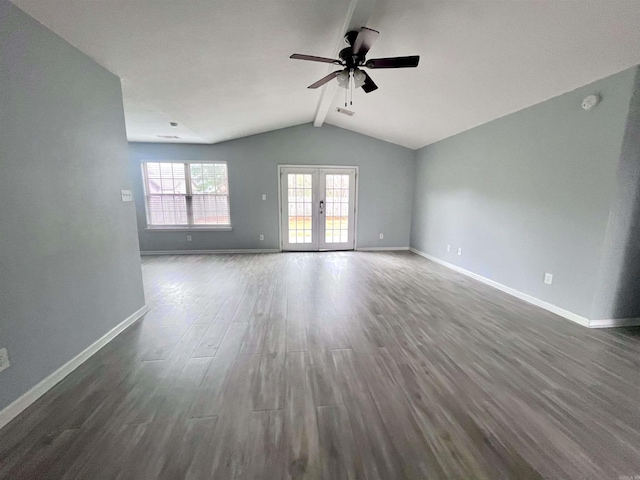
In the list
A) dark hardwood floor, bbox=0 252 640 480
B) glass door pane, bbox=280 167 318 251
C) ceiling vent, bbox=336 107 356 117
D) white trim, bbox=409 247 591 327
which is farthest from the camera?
glass door pane, bbox=280 167 318 251

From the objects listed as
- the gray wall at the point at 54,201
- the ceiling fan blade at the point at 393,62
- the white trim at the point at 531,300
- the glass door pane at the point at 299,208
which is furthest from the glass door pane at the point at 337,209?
the gray wall at the point at 54,201

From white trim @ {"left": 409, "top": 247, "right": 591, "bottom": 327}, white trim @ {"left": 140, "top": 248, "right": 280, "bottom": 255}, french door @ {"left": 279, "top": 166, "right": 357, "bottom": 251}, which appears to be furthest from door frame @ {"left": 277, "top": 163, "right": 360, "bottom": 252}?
white trim @ {"left": 409, "top": 247, "right": 591, "bottom": 327}

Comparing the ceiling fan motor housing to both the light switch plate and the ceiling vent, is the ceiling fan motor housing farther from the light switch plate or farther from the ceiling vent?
the light switch plate

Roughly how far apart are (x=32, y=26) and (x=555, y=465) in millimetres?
3915

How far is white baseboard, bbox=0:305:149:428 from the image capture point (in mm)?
1472

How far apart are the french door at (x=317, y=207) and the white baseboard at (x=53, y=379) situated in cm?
403

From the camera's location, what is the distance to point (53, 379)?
5.76ft

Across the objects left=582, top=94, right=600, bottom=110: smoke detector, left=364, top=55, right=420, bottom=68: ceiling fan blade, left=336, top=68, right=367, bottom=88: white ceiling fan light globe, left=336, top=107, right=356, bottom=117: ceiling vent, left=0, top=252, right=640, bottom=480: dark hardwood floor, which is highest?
left=336, top=107, right=356, bottom=117: ceiling vent

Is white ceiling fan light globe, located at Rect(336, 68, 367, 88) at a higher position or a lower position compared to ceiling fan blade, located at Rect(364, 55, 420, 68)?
higher

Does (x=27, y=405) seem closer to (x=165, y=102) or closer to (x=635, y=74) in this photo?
(x=165, y=102)

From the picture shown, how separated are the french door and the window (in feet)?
4.87

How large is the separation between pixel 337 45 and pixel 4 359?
12.0 ft

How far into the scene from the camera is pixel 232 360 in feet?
6.69

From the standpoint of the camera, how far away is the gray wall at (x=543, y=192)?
8.12 ft
